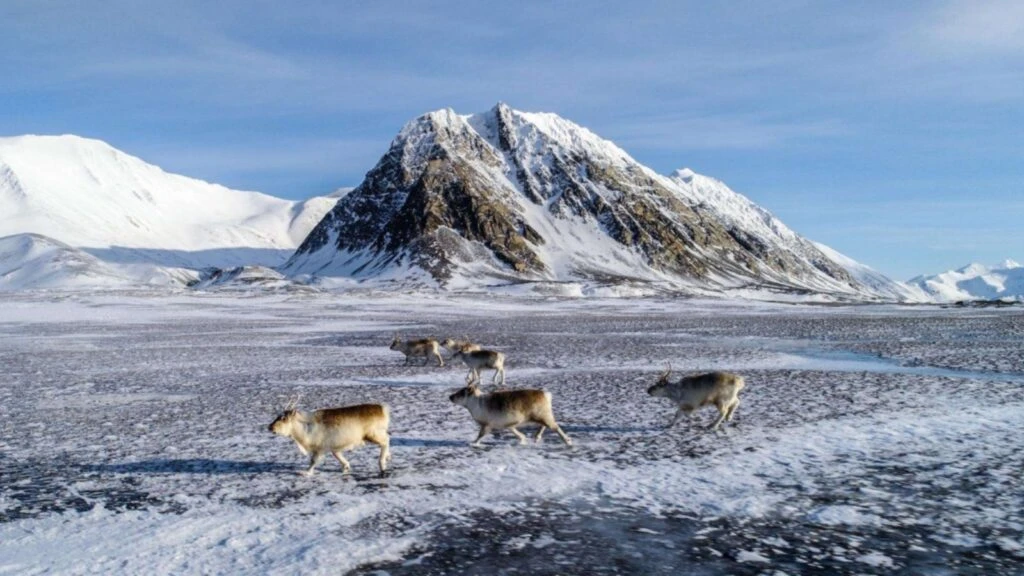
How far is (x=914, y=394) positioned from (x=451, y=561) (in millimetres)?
15529

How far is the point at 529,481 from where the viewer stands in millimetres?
11242

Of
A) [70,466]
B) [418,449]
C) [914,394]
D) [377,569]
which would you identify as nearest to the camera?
[377,569]

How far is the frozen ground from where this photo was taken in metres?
8.29

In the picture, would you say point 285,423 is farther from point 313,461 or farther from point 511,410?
point 511,410

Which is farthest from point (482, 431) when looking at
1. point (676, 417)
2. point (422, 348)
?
point (422, 348)

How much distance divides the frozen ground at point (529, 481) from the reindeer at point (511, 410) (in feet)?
1.37

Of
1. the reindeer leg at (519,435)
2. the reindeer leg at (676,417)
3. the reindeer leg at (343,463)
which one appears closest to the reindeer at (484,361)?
the reindeer leg at (676,417)

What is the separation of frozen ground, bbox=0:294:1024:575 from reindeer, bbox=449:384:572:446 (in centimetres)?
42

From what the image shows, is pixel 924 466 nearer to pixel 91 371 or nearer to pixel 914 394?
pixel 914 394

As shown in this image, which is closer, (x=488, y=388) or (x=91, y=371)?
(x=488, y=388)

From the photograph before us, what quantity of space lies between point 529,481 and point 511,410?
88.4 inches

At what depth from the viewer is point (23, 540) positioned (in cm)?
874

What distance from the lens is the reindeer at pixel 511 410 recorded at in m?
13.4

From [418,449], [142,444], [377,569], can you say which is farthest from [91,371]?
[377,569]
